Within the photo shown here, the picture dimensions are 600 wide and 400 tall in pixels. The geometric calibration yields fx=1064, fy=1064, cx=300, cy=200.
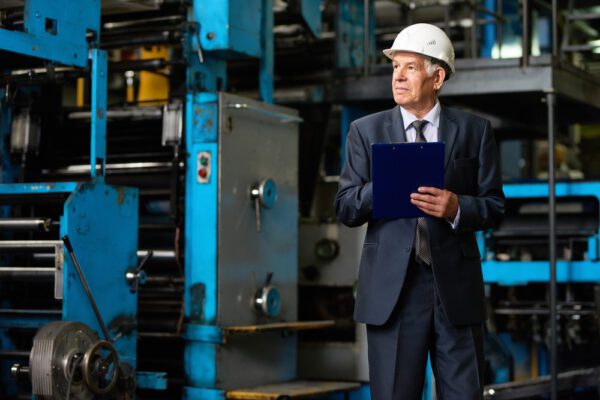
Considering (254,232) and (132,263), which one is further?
(254,232)

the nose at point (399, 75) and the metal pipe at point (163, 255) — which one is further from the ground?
the nose at point (399, 75)

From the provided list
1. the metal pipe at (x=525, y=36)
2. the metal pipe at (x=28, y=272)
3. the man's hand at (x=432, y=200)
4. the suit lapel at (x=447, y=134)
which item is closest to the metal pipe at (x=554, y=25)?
the metal pipe at (x=525, y=36)

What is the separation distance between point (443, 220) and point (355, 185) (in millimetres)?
325

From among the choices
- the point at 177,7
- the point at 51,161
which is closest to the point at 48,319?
the point at 51,161

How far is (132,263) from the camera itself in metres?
5.22

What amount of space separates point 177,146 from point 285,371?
4.92 ft

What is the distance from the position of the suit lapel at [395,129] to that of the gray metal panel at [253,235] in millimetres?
2115

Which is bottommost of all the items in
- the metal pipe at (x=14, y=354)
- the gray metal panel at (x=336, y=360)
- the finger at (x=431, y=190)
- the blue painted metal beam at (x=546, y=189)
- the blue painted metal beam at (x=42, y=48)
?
the gray metal panel at (x=336, y=360)

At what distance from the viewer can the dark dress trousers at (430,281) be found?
139 inches

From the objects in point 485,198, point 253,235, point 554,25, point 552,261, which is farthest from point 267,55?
point 485,198

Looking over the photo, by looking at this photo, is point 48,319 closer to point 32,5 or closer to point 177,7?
point 32,5

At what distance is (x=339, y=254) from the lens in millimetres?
6668

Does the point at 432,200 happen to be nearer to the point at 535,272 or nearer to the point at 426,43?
the point at 426,43

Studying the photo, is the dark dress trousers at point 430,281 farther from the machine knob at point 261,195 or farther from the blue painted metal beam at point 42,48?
the machine knob at point 261,195
